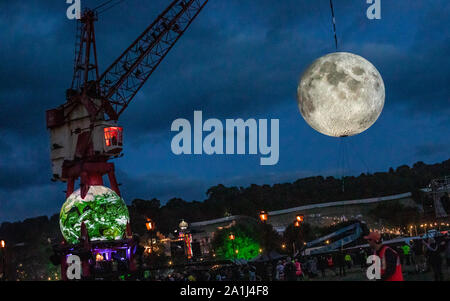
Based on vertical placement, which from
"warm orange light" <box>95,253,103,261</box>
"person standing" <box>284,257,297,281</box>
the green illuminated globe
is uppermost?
the green illuminated globe

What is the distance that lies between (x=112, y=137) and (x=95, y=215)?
8.10 m

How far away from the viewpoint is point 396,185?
4336 inches

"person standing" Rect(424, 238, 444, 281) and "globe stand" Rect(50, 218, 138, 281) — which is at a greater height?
"globe stand" Rect(50, 218, 138, 281)

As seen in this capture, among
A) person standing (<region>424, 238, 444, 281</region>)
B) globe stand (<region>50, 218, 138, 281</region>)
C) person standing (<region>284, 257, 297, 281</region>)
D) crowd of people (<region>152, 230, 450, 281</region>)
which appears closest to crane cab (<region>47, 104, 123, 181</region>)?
globe stand (<region>50, 218, 138, 281</region>)

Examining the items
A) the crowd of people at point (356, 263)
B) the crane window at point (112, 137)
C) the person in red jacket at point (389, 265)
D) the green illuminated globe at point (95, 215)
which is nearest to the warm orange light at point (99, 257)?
the green illuminated globe at point (95, 215)

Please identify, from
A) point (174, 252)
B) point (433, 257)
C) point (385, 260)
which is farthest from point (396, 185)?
point (385, 260)

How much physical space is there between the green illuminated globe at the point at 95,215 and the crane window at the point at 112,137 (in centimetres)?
500

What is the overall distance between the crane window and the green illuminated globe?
5.00 metres

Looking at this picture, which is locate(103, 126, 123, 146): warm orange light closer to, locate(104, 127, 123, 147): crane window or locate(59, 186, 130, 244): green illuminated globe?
locate(104, 127, 123, 147): crane window

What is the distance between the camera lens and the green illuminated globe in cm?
4344

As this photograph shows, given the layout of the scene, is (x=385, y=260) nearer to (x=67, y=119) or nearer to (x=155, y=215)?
(x=67, y=119)

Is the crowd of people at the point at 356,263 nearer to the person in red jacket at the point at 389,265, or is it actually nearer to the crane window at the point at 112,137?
the person in red jacket at the point at 389,265
